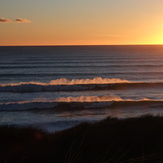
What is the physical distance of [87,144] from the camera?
7559 mm

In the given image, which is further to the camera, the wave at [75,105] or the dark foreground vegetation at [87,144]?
the wave at [75,105]

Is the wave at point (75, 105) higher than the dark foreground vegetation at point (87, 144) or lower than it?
lower

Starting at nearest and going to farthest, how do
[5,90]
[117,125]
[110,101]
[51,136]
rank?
1. [51,136]
2. [117,125]
3. [110,101]
4. [5,90]

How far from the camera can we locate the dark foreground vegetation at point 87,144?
6.65 metres

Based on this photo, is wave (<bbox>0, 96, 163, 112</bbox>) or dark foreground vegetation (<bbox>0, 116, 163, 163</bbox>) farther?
wave (<bbox>0, 96, 163, 112</bbox>)

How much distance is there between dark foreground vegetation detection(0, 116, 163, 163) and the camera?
665cm

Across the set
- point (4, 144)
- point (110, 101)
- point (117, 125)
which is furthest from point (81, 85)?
point (4, 144)

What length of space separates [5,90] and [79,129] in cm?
2092

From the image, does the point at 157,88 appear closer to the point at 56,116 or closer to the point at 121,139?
the point at 56,116

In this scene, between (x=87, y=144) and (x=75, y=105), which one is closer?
(x=87, y=144)

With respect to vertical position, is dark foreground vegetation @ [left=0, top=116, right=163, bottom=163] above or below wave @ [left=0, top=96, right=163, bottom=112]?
above

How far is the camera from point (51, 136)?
833cm

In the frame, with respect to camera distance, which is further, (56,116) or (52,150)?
(56,116)

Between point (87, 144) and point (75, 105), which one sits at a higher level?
point (87, 144)
